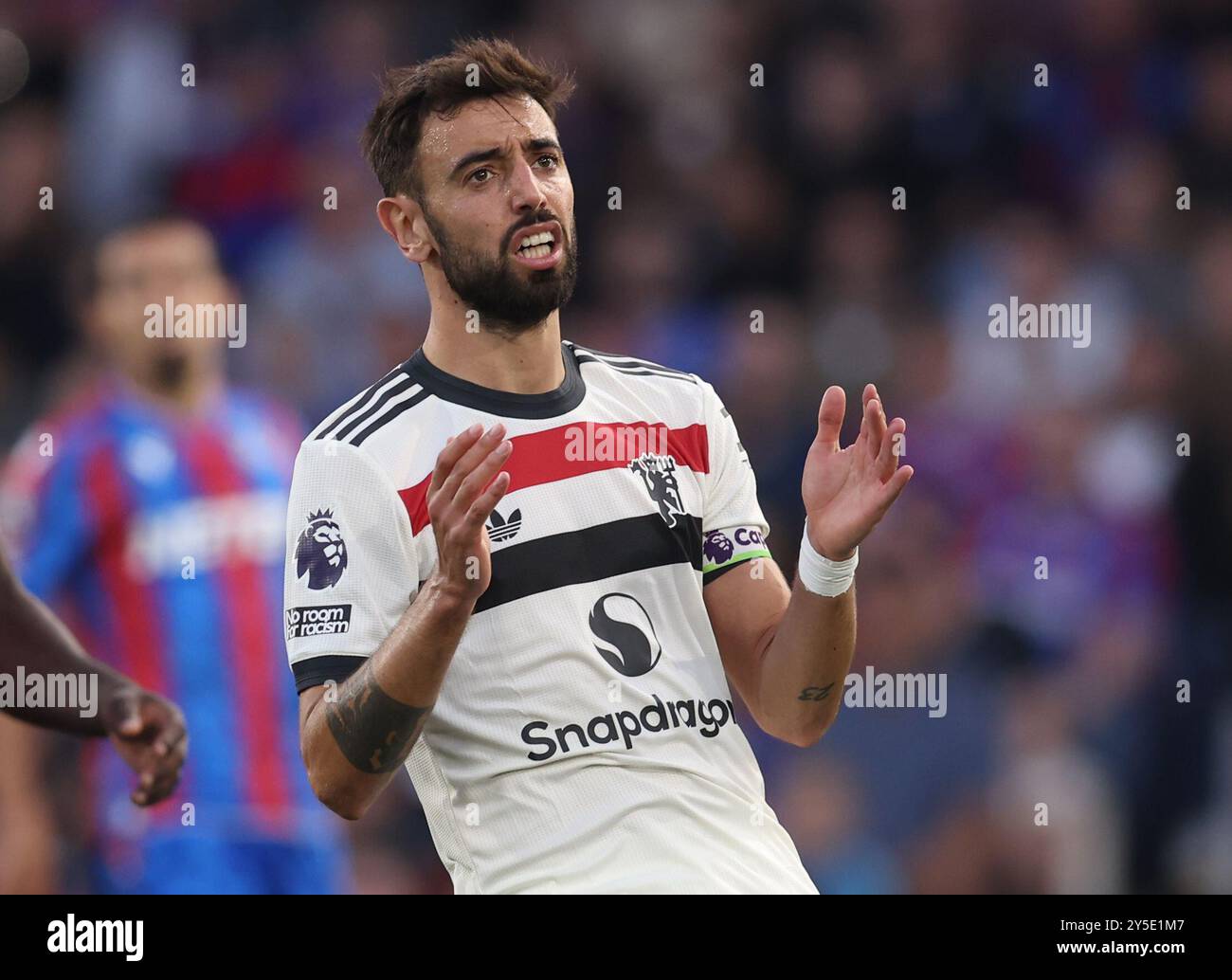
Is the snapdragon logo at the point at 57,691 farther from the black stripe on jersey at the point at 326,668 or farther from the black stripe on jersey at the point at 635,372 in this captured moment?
the black stripe on jersey at the point at 635,372

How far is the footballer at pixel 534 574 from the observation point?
2799 mm

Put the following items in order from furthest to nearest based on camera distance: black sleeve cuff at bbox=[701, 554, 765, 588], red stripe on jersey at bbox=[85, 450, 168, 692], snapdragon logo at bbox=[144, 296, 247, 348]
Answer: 1. snapdragon logo at bbox=[144, 296, 247, 348]
2. red stripe on jersey at bbox=[85, 450, 168, 692]
3. black sleeve cuff at bbox=[701, 554, 765, 588]

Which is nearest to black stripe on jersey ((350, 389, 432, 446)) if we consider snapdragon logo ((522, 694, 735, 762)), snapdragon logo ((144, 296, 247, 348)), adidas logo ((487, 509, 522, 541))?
adidas logo ((487, 509, 522, 541))

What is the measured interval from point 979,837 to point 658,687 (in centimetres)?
299

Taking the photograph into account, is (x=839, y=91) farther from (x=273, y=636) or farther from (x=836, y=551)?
(x=836, y=551)

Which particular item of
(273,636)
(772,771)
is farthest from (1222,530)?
(273,636)

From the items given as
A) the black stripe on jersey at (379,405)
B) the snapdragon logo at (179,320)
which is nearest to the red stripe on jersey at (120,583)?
the snapdragon logo at (179,320)

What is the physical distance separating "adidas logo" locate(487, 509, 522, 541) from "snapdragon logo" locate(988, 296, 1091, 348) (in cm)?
416

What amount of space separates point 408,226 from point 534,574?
30.4 inches

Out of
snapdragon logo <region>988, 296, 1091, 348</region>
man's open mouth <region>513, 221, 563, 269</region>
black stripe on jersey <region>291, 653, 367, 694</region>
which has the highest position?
man's open mouth <region>513, 221, 563, 269</region>

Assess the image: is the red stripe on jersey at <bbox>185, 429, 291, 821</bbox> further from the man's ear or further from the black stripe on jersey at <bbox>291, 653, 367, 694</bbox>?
the black stripe on jersey at <bbox>291, 653, 367, 694</bbox>

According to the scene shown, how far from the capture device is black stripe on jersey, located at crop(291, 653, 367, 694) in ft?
9.14

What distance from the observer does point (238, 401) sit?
5.46 meters

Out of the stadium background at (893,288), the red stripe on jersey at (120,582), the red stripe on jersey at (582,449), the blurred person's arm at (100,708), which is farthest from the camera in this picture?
the stadium background at (893,288)
